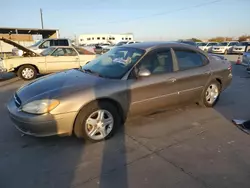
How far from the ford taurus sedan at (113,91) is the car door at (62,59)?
5956 mm

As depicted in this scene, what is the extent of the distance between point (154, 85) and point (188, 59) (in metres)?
1.19

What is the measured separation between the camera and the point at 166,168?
305 centimetres

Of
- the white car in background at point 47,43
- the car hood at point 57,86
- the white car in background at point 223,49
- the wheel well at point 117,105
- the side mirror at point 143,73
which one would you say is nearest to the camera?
the car hood at point 57,86

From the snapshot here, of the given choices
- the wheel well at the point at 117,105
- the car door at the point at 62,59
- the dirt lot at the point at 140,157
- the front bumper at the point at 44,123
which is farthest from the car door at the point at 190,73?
the car door at the point at 62,59

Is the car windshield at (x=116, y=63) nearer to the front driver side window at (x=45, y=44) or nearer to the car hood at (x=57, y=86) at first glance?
the car hood at (x=57, y=86)

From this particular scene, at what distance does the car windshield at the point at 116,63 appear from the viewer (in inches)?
161

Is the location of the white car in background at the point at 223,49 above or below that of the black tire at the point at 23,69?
above

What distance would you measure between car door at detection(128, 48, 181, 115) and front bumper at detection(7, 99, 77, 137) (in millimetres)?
1142

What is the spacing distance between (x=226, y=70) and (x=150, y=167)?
366 cm

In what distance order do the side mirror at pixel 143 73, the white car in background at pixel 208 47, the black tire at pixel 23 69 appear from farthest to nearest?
the white car in background at pixel 208 47, the black tire at pixel 23 69, the side mirror at pixel 143 73

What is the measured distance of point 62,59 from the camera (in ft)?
33.9

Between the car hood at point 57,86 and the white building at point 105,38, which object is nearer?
the car hood at point 57,86

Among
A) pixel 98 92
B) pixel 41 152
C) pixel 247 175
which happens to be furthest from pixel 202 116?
pixel 41 152

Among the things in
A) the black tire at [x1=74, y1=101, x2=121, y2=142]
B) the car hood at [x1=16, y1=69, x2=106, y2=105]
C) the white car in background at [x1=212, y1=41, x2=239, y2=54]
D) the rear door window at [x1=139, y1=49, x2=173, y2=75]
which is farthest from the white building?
the black tire at [x1=74, y1=101, x2=121, y2=142]
